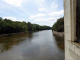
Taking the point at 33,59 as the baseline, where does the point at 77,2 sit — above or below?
above

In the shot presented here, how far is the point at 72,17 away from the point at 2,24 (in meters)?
25.1

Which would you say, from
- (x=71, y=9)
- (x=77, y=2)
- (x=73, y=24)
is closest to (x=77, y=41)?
(x=73, y=24)

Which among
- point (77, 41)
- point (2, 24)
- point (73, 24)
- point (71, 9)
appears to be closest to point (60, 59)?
point (77, 41)

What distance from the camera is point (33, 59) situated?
5.21m

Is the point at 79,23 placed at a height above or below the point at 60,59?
above

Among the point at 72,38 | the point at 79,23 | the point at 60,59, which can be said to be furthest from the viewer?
the point at 60,59

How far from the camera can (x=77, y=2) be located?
83.9 inches

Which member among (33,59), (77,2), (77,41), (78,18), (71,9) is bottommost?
(33,59)

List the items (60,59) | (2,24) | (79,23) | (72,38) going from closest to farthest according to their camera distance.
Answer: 1. (79,23)
2. (72,38)
3. (60,59)
4. (2,24)

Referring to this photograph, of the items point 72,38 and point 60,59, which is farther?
point 60,59

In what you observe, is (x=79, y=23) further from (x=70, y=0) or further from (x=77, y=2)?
(x=70, y=0)

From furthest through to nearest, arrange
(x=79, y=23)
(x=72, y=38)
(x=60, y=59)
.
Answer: (x=60, y=59), (x=72, y=38), (x=79, y=23)

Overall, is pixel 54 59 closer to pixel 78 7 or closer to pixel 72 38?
pixel 72 38

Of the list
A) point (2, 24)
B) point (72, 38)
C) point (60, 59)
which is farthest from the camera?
point (2, 24)
